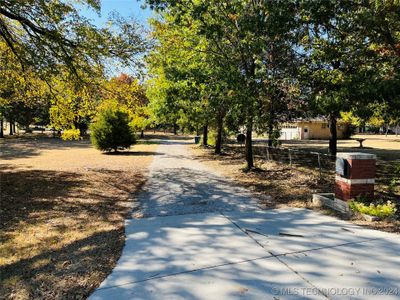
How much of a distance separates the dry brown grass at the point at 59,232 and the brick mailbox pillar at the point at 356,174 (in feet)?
15.3

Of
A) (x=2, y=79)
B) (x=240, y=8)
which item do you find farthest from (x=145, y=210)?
(x=2, y=79)

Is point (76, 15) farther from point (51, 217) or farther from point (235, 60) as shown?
point (51, 217)

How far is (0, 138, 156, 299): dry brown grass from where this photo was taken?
3.84 m

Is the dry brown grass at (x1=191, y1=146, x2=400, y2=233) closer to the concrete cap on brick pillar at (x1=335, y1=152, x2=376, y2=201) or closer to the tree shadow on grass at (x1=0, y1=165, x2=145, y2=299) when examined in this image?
the concrete cap on brick pillar at (x1=335, y1=152, x2=376, y2=201)

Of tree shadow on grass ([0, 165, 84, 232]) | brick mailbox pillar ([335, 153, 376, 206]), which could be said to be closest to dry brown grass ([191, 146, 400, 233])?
brick mailbox pillar ([335, 153, 376, 206])

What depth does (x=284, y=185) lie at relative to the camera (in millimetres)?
9805

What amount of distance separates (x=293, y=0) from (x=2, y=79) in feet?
34.3

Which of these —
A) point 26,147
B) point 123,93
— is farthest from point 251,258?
point 26,147

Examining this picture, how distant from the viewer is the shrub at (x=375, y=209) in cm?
580

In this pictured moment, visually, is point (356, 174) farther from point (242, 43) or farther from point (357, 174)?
point (242, 43)

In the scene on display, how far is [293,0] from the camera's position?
27.2 feet

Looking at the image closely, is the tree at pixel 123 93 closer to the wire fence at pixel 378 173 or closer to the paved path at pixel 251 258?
the paved path at pixel 251 258

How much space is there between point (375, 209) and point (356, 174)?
81 cm

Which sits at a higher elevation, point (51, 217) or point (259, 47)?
point (259, 47)
